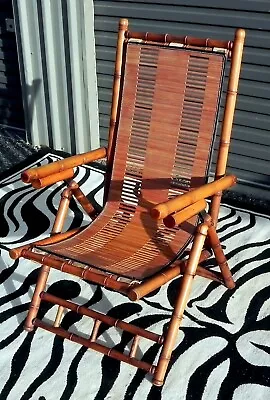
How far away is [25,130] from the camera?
4.78m

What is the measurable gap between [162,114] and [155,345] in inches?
39.9

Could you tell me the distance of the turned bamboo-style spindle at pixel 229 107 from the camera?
2.47 meters

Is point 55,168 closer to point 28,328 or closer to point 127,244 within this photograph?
point 127,244

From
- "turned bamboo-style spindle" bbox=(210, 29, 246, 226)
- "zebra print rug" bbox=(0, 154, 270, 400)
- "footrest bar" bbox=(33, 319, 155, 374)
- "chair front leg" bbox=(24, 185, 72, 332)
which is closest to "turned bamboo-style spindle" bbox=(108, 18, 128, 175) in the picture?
"chair front leg" bbox=(24, 185, 72, 332)

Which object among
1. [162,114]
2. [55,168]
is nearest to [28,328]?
[55,168]

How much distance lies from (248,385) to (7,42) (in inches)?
130

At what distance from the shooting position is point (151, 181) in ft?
9.23

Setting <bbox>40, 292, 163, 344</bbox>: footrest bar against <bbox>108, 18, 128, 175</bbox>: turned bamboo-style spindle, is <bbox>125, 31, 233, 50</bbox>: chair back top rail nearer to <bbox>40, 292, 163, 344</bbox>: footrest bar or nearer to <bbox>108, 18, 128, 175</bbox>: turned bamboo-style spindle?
<bbox>108, 18, 128, 175</bbox>: turned bamboo-style spindle

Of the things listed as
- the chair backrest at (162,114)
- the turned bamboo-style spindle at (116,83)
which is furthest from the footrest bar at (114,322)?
the turned bamboo-style spindle at (116,83)

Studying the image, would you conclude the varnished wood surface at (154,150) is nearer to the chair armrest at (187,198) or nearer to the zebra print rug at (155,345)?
the chair armrest at (187,198)

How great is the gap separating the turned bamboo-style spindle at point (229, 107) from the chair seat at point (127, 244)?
0.21m

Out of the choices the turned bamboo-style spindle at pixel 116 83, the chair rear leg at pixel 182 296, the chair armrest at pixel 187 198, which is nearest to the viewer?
the chair armrest at pixel 187 198

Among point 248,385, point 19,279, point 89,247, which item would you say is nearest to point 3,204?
point 19,279

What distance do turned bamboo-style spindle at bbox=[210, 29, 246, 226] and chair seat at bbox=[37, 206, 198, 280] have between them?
0.69 ft
